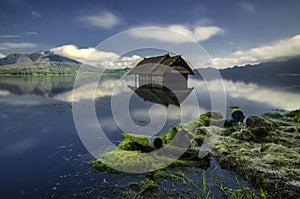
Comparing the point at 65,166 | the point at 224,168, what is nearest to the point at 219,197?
the point at 224,168

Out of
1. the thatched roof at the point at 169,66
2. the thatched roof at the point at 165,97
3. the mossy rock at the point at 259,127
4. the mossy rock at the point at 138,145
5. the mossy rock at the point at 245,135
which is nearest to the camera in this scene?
the mossy rock at the point at 138,145

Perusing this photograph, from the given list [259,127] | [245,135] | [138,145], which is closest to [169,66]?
[259,127]

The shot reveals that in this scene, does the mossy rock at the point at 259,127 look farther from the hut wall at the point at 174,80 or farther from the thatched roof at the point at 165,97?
the hut wall at the point at 174,80

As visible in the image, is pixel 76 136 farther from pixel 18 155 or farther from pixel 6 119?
pixel 6 119

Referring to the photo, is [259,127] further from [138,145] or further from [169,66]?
[169,66]

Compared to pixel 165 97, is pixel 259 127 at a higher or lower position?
lower

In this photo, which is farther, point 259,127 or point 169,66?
point 169,66

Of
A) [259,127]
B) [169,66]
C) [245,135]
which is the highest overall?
[169,66]

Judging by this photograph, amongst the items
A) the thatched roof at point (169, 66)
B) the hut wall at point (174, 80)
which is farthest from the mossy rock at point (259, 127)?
the hut wall at point (174, 80)

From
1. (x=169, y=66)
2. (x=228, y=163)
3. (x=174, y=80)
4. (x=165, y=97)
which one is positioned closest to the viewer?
(x=228, y=163)

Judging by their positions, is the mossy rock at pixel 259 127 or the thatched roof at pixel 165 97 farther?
the thatched roof at pixel 165 97

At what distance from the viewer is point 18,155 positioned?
31.2 ft

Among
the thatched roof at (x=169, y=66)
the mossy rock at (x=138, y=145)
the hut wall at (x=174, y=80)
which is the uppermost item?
the thatched roof at (x=169, y=66)

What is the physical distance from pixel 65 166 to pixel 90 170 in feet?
3.96
